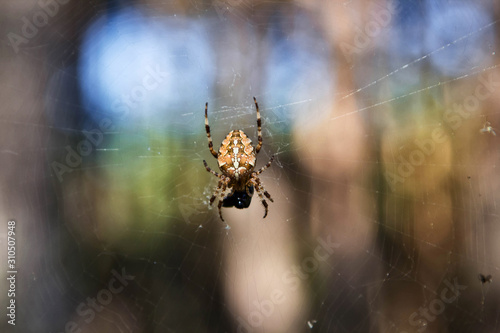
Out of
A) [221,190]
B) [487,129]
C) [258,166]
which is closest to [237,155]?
[221,190]

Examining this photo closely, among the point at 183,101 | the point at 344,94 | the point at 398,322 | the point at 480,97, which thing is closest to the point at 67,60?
the point at 183,101

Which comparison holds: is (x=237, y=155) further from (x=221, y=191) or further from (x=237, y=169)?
(x=221, y=191)

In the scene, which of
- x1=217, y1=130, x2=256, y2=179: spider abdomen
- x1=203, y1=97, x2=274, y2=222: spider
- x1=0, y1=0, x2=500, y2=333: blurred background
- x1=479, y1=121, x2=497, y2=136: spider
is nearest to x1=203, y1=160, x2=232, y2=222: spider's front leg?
x1=203, y1=97, x2=274, y2=222: spider

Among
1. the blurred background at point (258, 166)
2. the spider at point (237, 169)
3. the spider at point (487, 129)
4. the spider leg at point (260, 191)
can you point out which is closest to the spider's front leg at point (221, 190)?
the spider at point (237, 169)

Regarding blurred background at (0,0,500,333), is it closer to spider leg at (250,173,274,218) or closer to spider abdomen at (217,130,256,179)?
spider leg at (250,173,274,218)

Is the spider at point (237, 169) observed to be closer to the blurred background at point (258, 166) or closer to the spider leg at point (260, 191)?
the spider leg at point (260, 191)

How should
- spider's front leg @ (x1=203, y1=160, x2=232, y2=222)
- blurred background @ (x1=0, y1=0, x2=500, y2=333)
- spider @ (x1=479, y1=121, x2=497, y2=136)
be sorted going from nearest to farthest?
spider's front leg @ (x1=203, y1=160, x2=232, y2=222), spider @ (x1=479, y1=121, x2=497, y2=136), blurred background @ (x1=0, y1=0, x2=500, y2=333)

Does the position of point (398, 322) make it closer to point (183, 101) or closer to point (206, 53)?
point (183, 101)
